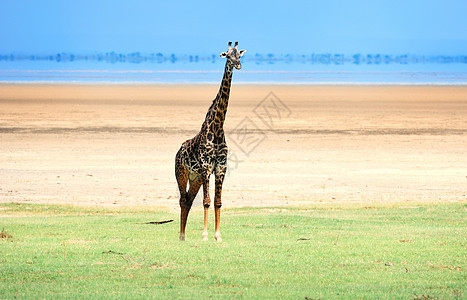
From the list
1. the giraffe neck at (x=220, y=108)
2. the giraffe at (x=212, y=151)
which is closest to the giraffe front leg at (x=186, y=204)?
the giraffe at (x=212, y=151)

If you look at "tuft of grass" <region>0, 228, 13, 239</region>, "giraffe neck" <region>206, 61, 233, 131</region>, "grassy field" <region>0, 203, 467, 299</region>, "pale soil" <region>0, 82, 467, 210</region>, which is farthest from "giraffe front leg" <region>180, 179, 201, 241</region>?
"pale soil" <region>0, 82, 467, 210</region>

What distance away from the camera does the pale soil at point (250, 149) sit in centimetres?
2106

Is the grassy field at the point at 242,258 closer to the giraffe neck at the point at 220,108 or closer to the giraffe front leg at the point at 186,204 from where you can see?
the giraffe front leg at the point at 186,204

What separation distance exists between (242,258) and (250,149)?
20.4 m

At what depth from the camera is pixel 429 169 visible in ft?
83.6

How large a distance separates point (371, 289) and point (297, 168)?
17126mm

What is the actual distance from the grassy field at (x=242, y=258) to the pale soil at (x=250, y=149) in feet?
17.6

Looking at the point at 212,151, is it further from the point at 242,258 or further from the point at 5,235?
the point at 5,235

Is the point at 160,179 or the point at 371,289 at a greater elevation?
the point at 371,289

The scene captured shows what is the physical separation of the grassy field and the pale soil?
5.37m

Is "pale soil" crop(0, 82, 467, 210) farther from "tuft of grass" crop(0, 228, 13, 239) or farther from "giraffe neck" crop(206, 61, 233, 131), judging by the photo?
"giraffe neck" crop(206, 61, 233, 131)

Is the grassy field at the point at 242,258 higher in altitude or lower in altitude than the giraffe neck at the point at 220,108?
lower

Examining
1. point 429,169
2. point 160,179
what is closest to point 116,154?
point 160,179

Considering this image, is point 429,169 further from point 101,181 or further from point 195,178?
point 195,178
